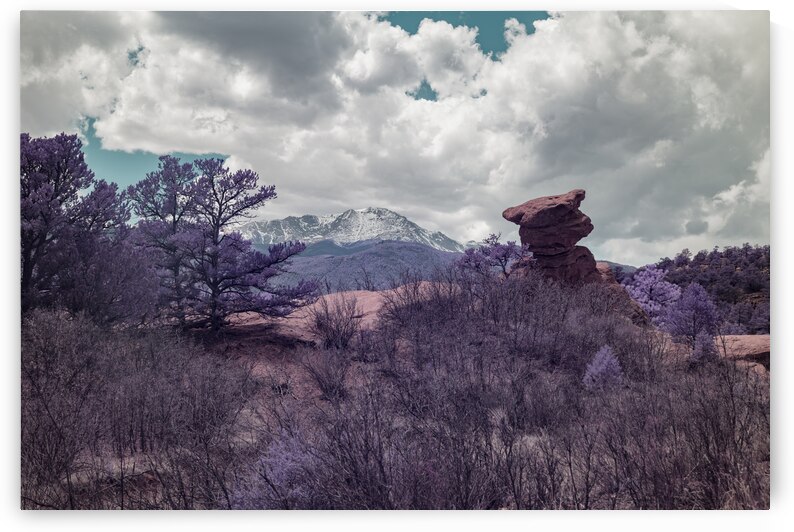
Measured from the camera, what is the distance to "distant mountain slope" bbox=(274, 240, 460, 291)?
19672 millimetres

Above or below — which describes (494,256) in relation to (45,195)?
above

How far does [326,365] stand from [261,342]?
10.6ft

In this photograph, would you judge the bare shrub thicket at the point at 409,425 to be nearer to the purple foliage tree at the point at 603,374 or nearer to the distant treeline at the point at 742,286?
the purple foliage tree at the point at 603,374

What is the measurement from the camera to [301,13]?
21.9 ft

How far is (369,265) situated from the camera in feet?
145

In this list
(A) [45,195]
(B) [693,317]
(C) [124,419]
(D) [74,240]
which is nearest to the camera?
(C) [124,419]

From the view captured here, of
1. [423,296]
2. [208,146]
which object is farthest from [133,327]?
[423,296]

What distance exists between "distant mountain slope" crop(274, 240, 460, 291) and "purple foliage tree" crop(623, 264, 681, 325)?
8808mm

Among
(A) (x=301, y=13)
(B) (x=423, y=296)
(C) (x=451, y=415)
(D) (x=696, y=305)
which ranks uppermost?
(A) (x=301, y=13)

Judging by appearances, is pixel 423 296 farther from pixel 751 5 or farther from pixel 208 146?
pixel 751 5

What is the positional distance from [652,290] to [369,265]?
25.2m

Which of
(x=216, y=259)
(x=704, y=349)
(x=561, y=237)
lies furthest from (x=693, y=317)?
(x=216, y=259)

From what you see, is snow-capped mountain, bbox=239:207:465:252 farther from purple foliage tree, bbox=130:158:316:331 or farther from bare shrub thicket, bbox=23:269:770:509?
bare shrub thicket, bbox=23:269:770:509

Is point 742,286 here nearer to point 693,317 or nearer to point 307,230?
point 693,317
